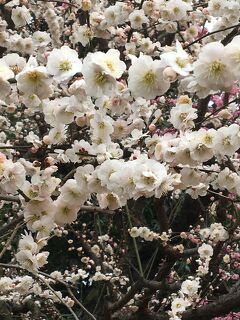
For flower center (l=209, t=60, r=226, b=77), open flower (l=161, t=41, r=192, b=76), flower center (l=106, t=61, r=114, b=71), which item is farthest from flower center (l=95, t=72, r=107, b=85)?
flower center (l=209, t=60, r=226, b=77)

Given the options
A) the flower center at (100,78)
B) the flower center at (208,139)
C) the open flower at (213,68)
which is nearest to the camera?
the open flower at (213,68)

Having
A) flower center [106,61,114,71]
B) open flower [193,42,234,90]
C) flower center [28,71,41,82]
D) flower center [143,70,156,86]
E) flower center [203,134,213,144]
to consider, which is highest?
open flower [193,42,234,90]

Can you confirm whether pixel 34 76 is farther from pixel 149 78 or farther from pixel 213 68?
pixel 213 68

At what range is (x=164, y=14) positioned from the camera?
3.65m

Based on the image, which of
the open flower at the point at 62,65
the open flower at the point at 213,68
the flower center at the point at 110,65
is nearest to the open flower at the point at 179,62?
the open flower at the point at 213,68

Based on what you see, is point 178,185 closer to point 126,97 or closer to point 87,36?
point 126,97

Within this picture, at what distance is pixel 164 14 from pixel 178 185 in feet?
6.41

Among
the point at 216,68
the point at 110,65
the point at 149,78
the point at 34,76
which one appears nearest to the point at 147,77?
the point at 149,78

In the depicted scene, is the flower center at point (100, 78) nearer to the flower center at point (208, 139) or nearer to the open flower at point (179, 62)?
the open flower at point (179, 62)

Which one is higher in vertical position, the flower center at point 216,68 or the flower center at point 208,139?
the flower center at point 216,68

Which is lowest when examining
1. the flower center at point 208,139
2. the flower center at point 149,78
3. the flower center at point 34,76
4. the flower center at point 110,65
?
the flower center at point 208,139

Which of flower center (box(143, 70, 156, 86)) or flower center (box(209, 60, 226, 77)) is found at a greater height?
flower center (box(209, 60, 226, 77))

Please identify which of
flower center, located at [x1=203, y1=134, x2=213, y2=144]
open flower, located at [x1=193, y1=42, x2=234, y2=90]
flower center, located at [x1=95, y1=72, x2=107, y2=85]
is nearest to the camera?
open flower, located at [x1=193, y1=42, x2=234, y2=90]

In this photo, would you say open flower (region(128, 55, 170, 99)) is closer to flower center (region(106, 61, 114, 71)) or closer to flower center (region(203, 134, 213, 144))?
flower center (region(106, 61, 114, 71))
